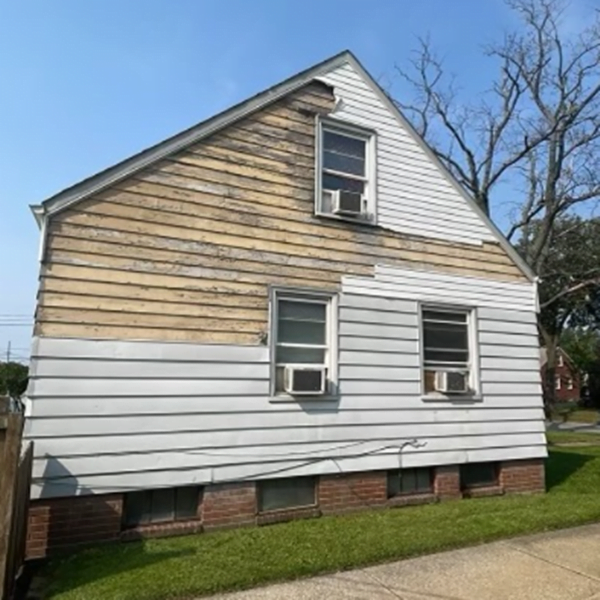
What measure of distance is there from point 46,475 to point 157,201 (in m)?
3.18

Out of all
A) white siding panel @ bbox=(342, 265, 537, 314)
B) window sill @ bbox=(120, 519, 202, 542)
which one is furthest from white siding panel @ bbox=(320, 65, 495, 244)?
window sill @ bbox=(120, 519, 202, 542)

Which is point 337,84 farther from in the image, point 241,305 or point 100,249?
point 100,249

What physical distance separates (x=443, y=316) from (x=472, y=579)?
4.28 m

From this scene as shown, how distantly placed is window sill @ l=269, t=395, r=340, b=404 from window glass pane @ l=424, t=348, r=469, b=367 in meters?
1.78

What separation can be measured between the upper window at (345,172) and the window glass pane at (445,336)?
6.29 feet

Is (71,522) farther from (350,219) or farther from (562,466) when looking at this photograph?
(562,466)

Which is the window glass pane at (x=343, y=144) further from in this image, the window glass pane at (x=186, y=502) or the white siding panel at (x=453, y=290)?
the window glass pane at (x=186, y=502)

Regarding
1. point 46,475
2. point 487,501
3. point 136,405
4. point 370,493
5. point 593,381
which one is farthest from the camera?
point 593,381

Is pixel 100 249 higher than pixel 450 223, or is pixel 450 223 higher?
pixel 450 223

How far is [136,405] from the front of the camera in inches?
226

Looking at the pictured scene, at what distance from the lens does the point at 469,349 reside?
8.25 metres

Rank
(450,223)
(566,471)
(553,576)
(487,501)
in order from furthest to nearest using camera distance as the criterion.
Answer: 1. (566,471)
2. (450,223)
3. (487,501)
4. (553,576)

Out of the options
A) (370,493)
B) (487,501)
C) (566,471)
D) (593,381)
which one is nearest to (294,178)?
(370,493)

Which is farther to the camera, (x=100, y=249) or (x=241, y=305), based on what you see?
(x=241, y=305)
